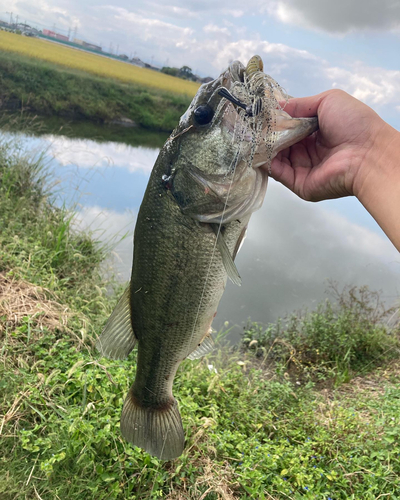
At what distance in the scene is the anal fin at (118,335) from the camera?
1.71 meters

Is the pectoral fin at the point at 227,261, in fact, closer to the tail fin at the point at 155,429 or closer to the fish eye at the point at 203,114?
the fish eye at the point at 203,114

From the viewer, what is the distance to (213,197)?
147 centimetres

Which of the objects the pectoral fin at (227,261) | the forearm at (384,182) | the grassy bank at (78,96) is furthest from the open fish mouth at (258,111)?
the grassy bank at (78,96)

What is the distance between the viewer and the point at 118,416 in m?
2.50

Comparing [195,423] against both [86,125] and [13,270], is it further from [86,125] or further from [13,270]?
[86,125]

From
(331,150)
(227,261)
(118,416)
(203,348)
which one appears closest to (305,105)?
(331,150)

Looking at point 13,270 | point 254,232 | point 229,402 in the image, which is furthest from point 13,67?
point 229,402

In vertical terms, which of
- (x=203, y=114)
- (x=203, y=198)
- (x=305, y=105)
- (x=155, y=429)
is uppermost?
(x=305, y=105)

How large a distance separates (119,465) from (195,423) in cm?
68

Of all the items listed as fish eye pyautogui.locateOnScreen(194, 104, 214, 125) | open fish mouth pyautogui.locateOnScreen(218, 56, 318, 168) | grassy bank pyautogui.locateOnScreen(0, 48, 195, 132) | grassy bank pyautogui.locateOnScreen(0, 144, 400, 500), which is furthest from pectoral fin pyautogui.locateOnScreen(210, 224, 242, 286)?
grassy bank pyautogui.locateOnScreen(0, 48, 195, 132)

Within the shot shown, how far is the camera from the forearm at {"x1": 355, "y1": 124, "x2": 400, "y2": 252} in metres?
1.54

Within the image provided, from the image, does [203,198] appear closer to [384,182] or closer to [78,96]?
[384,182]

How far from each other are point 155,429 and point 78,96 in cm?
2033

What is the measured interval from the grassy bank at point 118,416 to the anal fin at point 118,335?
2.82 ft
